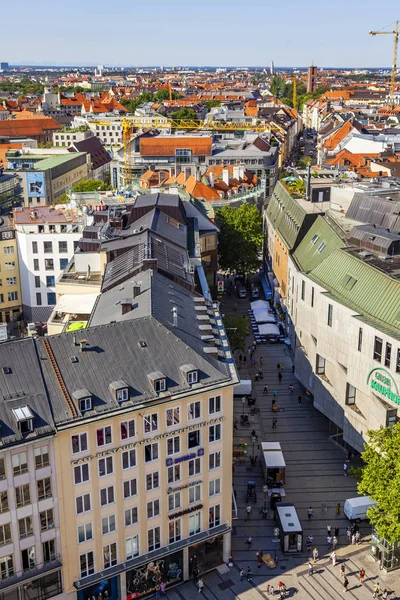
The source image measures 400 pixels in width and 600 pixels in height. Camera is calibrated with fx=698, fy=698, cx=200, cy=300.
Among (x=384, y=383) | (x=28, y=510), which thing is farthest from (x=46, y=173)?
(x=28, y=510)

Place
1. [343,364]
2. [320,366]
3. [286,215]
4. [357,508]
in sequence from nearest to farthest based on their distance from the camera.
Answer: [357,508] → [343,364] → [320,366] → [286,215]

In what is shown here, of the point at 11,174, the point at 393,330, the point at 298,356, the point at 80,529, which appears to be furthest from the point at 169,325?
the point at 11,174

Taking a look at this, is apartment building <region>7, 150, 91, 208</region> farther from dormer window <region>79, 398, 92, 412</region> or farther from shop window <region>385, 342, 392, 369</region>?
dormer window <region>79, 398, 92, 412</region>

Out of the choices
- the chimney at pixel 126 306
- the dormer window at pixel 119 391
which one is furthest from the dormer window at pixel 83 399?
the chimney at pixel 126 306

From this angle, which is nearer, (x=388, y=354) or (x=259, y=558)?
(x=259, y=558)

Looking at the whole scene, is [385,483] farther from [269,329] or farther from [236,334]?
[269,329]

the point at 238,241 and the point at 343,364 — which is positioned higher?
the point at 238,241
